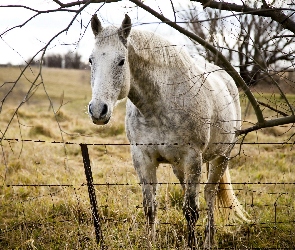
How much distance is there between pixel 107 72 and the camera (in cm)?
278

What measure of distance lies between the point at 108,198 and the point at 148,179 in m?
1.10

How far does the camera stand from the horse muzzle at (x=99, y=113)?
8.55ft

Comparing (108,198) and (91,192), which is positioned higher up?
(91,192)

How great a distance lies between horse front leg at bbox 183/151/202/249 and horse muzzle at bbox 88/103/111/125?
3.57 ft

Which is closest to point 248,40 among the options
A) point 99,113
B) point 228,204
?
point 99,113

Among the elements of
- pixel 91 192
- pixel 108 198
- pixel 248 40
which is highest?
pixel 248 40

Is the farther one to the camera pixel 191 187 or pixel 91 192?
pixel 191 187

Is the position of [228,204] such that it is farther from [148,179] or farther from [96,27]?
[96,27]

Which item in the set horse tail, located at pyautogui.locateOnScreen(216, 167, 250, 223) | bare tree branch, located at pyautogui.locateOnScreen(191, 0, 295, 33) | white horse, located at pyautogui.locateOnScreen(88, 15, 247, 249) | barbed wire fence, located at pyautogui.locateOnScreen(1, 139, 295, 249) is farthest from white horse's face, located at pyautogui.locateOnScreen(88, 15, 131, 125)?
horse tail, located at pyautogui.locateOnScreen(216, 167, 250, 223)

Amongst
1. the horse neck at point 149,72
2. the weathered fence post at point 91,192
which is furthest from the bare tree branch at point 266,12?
the weathered fence post at point 91,192

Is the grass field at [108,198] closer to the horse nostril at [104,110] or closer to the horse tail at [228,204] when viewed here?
the horse tail at [228,204]

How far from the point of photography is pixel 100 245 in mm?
3469

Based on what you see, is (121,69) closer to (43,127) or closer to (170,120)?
(170,120)

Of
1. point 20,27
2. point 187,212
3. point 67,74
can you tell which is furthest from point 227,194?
point 67,74
